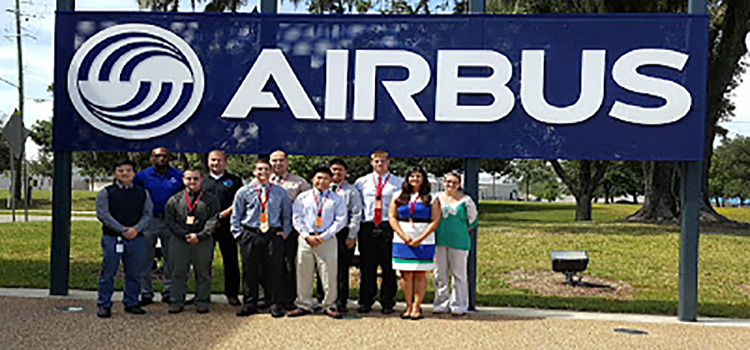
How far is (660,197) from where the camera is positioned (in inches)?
986

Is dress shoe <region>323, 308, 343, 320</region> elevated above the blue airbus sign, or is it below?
below

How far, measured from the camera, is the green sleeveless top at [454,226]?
735 cm

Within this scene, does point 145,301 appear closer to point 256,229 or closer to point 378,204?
point 256,229

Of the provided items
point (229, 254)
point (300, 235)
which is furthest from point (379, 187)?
point (229, 254)

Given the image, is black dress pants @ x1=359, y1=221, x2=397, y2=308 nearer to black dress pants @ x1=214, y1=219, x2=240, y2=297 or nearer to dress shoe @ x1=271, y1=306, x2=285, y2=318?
dress shoe @ x1=271, y1=306, x2=285, y2=318

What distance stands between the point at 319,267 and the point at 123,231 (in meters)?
2.00

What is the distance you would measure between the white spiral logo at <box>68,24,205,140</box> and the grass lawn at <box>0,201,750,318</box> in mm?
2320

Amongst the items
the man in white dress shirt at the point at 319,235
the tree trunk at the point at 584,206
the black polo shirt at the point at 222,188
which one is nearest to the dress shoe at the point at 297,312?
the man in white dress shirt at the point at 319,235

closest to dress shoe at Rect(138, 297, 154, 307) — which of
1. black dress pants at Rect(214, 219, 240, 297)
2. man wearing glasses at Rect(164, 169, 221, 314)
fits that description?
man wearing glasses at Rect(164, 169, 221, 314)

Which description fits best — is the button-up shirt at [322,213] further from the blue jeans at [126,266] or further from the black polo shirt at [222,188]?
the blue jeans at [126,266]

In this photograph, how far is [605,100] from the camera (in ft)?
24.7

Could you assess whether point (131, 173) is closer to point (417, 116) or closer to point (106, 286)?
point (106, 286)

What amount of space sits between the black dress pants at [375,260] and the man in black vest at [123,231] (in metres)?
2.26

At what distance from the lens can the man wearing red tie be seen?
728 cm
